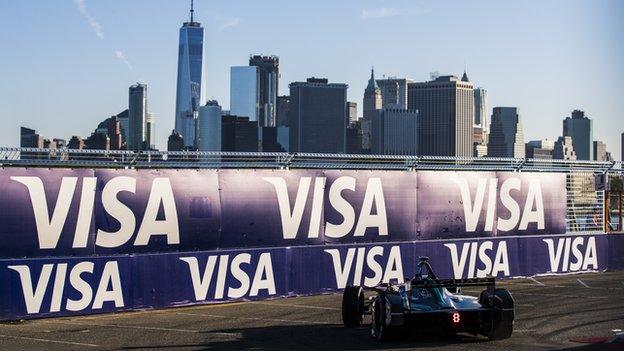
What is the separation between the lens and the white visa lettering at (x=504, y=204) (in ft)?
93.9

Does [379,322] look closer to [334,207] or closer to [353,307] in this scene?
[353,307]

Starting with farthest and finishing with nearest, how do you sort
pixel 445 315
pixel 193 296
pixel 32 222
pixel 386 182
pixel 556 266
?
pixel 556 266
pixel 386 182
pixel 193 296
pixel 32 222
pixel 445 315

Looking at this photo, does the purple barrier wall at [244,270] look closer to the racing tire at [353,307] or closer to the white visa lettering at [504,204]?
the white visa lettering at [504,204]

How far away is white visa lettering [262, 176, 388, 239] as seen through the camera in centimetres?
2514

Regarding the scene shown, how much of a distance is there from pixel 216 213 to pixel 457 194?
7415mm

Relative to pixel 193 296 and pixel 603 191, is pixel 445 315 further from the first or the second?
pixel 603 191

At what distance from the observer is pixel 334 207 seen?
26.0 metres

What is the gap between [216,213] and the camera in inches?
946

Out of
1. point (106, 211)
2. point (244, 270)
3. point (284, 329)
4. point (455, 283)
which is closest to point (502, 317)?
point (455, 283)

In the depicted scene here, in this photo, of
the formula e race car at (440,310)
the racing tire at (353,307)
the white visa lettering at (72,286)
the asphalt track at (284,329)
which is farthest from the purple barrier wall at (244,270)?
the formula e race car at (440,310)

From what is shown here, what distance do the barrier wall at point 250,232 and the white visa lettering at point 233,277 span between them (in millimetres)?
26

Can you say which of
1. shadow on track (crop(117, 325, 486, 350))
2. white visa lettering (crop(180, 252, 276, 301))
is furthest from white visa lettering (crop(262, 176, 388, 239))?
shadow on track (crop(117, 325, 486, 350))

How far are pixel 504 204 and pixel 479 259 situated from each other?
188 centimetres

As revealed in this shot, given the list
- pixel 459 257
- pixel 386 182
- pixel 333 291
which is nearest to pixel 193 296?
pixel 333 291
